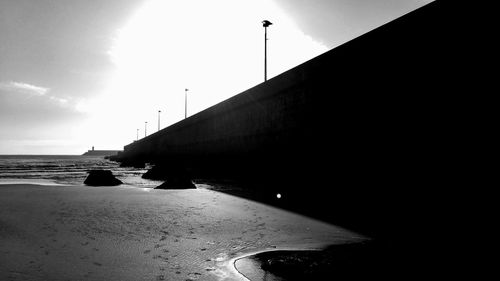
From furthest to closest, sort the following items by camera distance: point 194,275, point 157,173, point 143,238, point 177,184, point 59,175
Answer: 1. point 59,175
2. point 157,173
3. point 177,184
4. point 143,238
5. point 194,275

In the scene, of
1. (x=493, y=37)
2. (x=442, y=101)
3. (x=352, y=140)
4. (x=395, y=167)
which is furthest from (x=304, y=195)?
(x=493, y=37)

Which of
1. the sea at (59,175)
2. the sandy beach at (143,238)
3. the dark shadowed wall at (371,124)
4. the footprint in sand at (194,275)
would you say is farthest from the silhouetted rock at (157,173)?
the footprint in sand at (194,275)

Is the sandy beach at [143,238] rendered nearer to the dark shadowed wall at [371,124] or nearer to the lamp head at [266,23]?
the dark shadowed wall at [371,124]

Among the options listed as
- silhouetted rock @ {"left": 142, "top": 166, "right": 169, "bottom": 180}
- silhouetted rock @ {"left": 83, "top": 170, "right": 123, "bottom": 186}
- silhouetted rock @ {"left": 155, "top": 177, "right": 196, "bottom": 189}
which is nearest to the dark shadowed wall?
silhouetted rock @ {"left": 155, "top": 177, "right": 196, "bottom": 189}

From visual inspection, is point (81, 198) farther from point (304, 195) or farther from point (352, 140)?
point (352, 140)

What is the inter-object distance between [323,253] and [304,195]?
5.87 m

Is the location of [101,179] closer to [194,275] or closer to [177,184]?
[177,184]

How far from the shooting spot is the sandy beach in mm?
2965

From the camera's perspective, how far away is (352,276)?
8.82ft

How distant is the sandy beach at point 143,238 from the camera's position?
9.73 ft

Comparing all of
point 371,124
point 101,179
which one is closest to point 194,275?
point 371,124

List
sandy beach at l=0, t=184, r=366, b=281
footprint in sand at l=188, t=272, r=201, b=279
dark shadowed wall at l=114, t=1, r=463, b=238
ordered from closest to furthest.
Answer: footprint in sand at l=188, t=272, r=201, b=279 → sandy beach at l=0, t=184, r=366, b=281 → dark shadowed wall at l=114, t=1, r=463, b=238

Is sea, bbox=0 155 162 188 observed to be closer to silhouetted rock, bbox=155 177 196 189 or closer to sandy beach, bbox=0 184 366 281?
silhouetted rock, bbox=155 177 196 189

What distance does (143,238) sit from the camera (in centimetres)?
420
